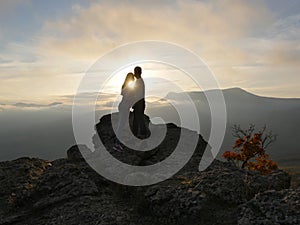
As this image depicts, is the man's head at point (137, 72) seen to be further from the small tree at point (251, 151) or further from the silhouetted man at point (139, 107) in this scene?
the small tree at point (251, 151)

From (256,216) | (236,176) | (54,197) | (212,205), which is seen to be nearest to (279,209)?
(256,216)

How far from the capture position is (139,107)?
1830cm

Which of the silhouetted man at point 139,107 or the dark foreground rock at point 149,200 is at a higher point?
the silhouetted man at point 139,107

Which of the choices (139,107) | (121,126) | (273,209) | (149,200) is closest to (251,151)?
(139,107)

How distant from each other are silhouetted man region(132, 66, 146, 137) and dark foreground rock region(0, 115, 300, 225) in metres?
4.56

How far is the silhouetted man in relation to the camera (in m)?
17.9

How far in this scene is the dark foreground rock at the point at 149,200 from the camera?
32.4 ft

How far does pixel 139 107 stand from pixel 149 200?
25.0 feet

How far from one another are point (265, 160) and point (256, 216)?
41.7 metres

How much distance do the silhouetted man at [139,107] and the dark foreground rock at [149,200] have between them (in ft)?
15.0

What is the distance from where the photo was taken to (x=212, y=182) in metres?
11.8

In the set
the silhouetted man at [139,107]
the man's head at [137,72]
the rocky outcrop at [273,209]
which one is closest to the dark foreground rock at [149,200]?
the rocky outcrop at [273,209]

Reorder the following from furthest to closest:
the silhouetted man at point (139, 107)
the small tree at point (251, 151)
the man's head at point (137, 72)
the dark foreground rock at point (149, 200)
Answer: the small tree at point (251, 151) < the silhouetted man at point (139, 107) < the man's head at point (137, 72) < the dark foreground rock at point (149, 200)

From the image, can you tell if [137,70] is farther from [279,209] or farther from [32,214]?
[279,209]
